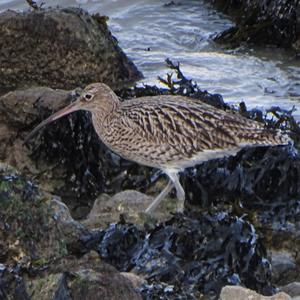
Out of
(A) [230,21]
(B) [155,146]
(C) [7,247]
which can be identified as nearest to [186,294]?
(C) [7,247]

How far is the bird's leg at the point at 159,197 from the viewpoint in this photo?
314 inches

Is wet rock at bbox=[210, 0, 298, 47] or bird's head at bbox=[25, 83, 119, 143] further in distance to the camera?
wet rock at bbox=[210, 0, 298, 47]

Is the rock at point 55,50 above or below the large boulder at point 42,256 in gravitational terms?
below

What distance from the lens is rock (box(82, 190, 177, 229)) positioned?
303 inches

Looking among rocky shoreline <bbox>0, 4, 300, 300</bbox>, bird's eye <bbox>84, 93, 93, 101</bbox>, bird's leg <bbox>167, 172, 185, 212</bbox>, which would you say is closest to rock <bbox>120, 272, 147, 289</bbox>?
rocky shoreline <bbox>0, 4, 300, 300</bbox>

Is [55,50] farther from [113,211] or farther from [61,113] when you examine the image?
[113,211]

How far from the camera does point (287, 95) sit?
37.9ft

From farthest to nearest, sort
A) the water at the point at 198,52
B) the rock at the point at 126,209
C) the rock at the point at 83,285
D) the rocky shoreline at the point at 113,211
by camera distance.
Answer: the water at the point at 198,52 < the rock at the point at 126,209 < the rocky shoreline at the point at 113,211 < the rock at the point at 83,285

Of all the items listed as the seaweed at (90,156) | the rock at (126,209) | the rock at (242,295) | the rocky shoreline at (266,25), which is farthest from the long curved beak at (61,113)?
the rocky shoreline at (266,25)

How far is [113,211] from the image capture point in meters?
7.99

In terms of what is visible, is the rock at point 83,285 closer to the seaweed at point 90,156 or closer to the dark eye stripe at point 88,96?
the dark eye stripe at point 88,96

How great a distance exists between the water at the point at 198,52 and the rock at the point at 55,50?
2.14 feet

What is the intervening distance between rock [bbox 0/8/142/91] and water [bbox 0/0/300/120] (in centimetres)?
65

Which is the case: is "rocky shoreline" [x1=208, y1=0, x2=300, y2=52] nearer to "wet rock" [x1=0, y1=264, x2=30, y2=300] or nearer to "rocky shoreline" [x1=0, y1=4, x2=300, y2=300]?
"rocky shoreline" [x1=0, y1=4, x2=300, y2=300]
